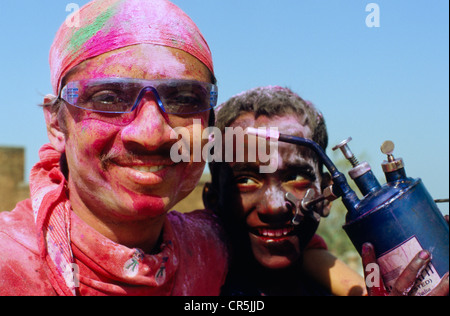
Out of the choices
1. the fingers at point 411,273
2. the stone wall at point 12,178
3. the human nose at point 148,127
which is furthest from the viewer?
the stone wall at point 12,178

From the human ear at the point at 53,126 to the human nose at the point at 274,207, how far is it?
1069 mm

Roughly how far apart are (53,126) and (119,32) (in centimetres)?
60

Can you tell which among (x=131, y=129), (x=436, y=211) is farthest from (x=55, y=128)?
(x=436, y=211)

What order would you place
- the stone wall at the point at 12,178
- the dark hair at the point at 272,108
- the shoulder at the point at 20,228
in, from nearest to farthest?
the shoulder at the point at 20,228
the dark hair at the point at 272,108
the stone wall at the point at 12,178

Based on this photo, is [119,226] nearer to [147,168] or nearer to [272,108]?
[147,168]

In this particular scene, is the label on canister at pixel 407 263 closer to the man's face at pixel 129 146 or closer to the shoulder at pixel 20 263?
the man's face at pixel 129 146

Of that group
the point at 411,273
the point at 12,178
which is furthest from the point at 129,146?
the point at 12,178

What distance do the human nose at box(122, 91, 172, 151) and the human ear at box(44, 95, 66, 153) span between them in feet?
1.54

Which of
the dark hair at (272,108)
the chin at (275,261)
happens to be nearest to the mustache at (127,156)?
the dark hair at (272,108)

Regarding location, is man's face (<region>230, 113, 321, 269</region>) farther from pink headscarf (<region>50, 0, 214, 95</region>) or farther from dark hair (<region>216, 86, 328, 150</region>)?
pink headscarf (<region>50, 0, 214, 95</region>)

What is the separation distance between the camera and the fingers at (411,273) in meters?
2.02

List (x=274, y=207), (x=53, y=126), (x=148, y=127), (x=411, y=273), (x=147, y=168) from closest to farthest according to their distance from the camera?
(x=411, y=273), (x=148, y=127), (x=147, y=168), (x=53, y=126), (x=274, y=207)

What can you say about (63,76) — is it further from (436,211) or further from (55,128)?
(436,211)

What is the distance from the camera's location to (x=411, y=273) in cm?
203
